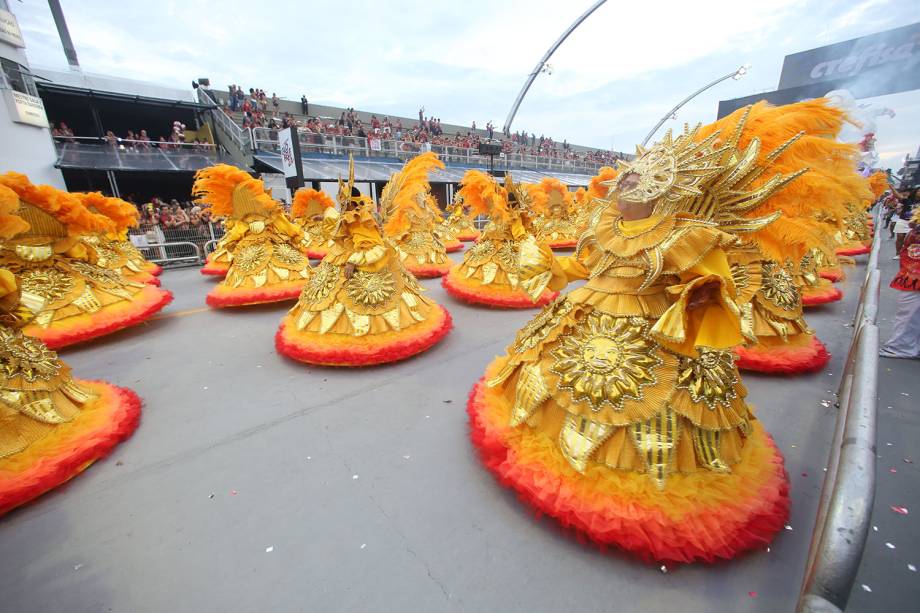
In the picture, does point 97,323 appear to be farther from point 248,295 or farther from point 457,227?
point 457,227

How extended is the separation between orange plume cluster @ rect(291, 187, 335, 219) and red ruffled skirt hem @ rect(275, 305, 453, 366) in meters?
4.81

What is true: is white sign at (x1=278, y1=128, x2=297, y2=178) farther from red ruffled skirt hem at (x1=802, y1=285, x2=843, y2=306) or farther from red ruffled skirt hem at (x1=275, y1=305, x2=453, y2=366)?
red ruffled skirt hem at (x1=802, y1=285, x2=843, y2=306)

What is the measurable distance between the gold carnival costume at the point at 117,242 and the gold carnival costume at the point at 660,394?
234 inches

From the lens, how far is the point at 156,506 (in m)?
2.06

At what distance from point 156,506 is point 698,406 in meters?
2.92

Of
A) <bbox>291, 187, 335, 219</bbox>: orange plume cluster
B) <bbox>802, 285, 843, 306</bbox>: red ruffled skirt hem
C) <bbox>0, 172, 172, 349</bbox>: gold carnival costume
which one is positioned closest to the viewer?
<bbox>0, 172, 172, 349</bbox>: gold carnival costume

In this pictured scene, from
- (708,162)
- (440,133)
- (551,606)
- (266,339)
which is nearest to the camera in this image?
(551,606)

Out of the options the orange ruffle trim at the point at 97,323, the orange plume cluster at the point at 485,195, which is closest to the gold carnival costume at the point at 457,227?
the orange plume cluster at the point at 485,195

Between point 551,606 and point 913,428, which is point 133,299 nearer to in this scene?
point 551,606


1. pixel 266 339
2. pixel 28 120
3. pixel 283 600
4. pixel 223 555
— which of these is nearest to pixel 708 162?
pixel 283 600

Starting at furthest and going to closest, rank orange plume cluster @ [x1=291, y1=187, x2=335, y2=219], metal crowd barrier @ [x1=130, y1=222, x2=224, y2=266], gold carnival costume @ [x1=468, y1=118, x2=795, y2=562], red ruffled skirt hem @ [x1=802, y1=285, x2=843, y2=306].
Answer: metal crowd barrier @ [x1=130, y1=222, x2=224, y2=266], orange plume cluster @ [x1=291, y1=187, x2=335, y2=219], red ruffled skirt hem @ [x1=802, y1=285, x2=843, y2=306], gold carnival costume @ [x1=468, y1=118, x2=795, y2=562]

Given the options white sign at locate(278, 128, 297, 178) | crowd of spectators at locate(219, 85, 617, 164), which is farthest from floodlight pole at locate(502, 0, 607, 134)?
white sign at locate(278, 128, 297, 178)

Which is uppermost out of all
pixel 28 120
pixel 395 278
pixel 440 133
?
pixel 440 133

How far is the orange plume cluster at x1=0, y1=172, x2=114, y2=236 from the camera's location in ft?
11.2
